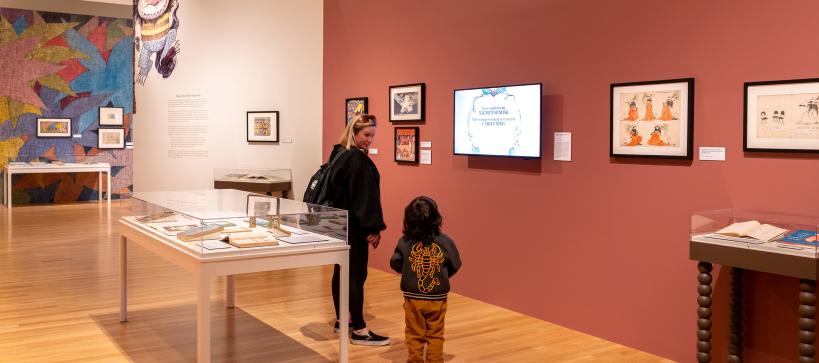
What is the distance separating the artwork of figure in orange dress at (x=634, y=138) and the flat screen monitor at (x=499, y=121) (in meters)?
0.75

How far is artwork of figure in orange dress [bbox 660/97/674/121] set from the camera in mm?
4590

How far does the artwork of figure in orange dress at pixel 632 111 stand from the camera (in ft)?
15.8

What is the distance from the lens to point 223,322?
18.0ft

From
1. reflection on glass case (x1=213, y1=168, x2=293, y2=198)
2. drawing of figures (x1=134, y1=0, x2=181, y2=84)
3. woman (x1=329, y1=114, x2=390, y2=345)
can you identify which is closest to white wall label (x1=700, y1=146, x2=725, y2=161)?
woman (x1=329, y1=114, x2=390, y2=345)

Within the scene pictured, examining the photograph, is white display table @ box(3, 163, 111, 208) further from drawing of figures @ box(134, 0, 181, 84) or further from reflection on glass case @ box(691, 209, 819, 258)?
reflection on glass case @ box(691, 209, 819, 258)

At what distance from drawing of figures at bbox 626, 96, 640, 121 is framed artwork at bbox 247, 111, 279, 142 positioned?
4924 millimetres

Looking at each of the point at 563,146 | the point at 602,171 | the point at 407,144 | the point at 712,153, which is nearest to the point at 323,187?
the point at 563,146

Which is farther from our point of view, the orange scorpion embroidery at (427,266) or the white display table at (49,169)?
the white display table at (49,169)

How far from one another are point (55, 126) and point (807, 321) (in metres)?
13.3

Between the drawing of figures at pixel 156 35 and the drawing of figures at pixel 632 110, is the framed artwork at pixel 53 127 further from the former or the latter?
the drawing of figures at pixel 632 110

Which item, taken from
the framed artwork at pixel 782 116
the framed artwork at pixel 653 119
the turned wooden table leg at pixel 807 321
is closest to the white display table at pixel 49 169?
the framed artwork at pixel 653 119

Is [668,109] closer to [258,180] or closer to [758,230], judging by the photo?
[758,230]

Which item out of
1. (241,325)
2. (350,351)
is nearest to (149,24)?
(241,325)

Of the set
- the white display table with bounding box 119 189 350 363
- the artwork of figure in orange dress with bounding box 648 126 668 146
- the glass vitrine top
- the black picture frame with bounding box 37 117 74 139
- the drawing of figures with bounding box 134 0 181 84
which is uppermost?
the drawing of figures with bounding box 134 0 181 84
